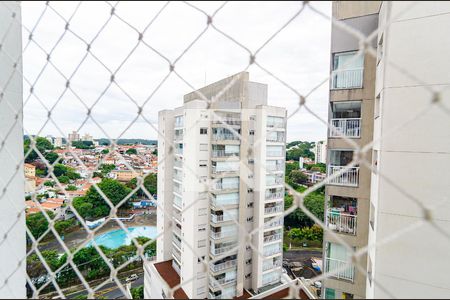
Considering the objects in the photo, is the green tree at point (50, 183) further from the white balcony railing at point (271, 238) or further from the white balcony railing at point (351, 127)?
the white balcony railing at point (351, 127)

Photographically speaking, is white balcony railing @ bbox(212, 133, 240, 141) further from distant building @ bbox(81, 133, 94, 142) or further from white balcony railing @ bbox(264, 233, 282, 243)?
white balcony railing @ bbox(264, 233, 282, 243)

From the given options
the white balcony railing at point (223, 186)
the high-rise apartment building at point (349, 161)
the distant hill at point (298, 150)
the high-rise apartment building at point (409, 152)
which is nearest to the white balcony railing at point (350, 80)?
the high-rise apartment building at point (349, 161)

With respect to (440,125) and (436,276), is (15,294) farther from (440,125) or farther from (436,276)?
(440,125)

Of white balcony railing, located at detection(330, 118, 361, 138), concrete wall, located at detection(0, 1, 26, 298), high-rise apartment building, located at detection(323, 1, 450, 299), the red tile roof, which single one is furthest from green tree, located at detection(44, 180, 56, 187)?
white balcony railing, located at detection(330, 118, 361, 138)

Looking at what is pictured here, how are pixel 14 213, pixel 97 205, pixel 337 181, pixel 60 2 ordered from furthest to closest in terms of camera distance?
pixel 337 181, pixel 97 205, pixel 14 213, pixel 60 2

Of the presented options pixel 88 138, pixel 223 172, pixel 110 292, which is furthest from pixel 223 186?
pixel 110 292

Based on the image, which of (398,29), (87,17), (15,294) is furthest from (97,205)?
(398,29)
